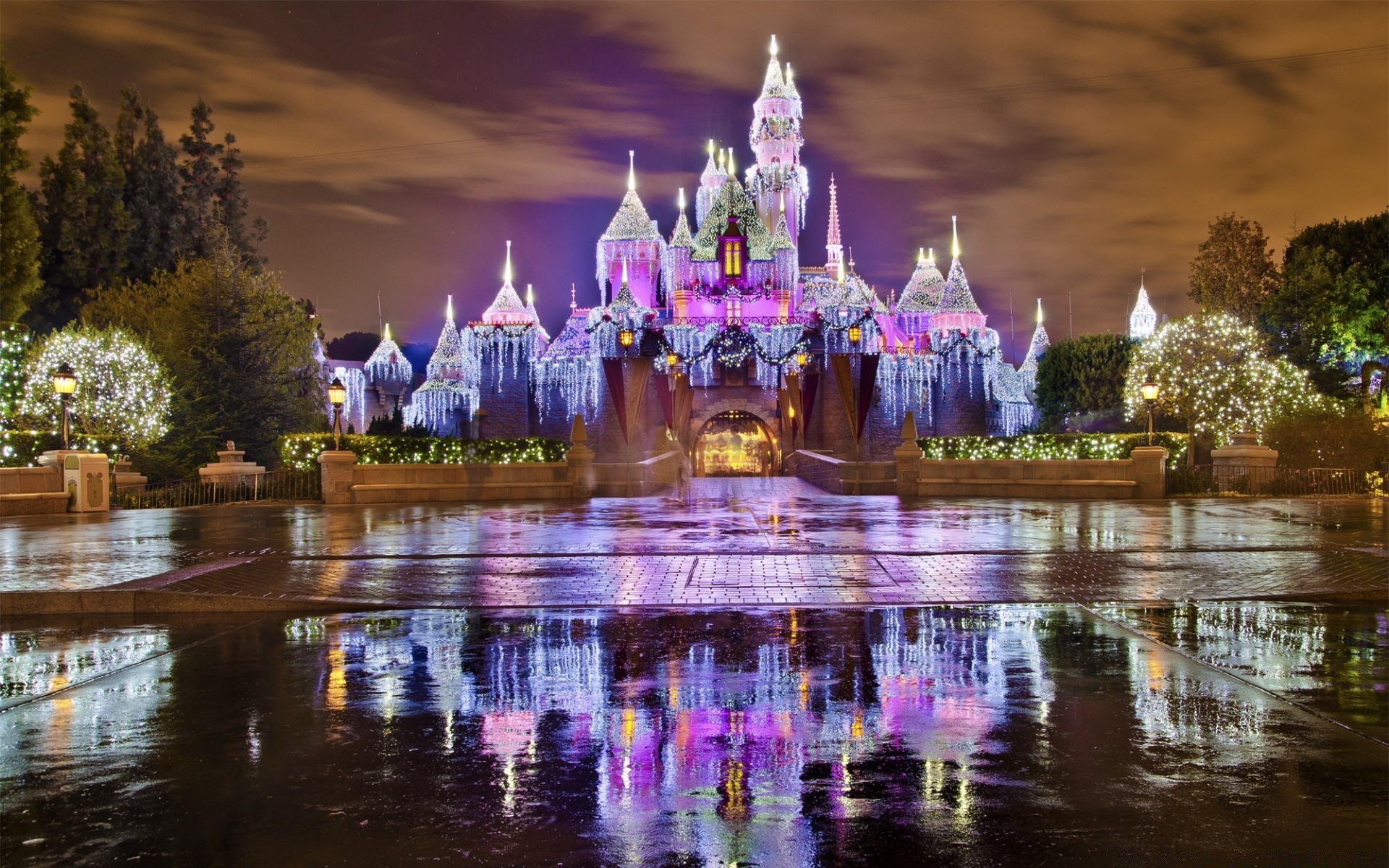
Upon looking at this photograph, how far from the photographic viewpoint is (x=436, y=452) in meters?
36.0

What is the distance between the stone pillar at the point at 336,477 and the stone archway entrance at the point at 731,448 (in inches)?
1586

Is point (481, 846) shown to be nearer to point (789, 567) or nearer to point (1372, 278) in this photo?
point (789, 567)

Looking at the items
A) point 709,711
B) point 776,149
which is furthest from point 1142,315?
point 709,711

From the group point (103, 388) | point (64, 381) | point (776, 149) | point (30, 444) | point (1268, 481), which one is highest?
point (776, 149)

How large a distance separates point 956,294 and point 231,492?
178 ft

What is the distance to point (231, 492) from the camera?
27172 millimetres

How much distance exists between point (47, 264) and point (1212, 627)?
190 feet

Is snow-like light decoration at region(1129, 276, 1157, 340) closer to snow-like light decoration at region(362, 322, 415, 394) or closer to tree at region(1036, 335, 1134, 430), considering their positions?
tree at region(1036, 335, 1134, 430)

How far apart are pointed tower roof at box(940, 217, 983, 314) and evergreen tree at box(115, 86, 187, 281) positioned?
46658mm

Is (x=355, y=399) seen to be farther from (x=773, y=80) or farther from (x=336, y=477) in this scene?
(x=336, y=477)

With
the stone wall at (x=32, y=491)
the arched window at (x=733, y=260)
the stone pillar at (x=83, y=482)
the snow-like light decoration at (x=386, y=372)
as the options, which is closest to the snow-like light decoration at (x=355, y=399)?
the snow-like light decoration at (x=386, y=372)

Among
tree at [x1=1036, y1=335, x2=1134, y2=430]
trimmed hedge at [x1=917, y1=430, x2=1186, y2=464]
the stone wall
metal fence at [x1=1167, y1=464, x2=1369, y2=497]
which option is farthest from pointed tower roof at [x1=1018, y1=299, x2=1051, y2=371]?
the stone wall

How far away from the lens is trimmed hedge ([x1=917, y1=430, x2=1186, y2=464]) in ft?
96.1

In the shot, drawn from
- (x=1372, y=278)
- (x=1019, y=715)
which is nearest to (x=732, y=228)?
(x=1372, y=278)
